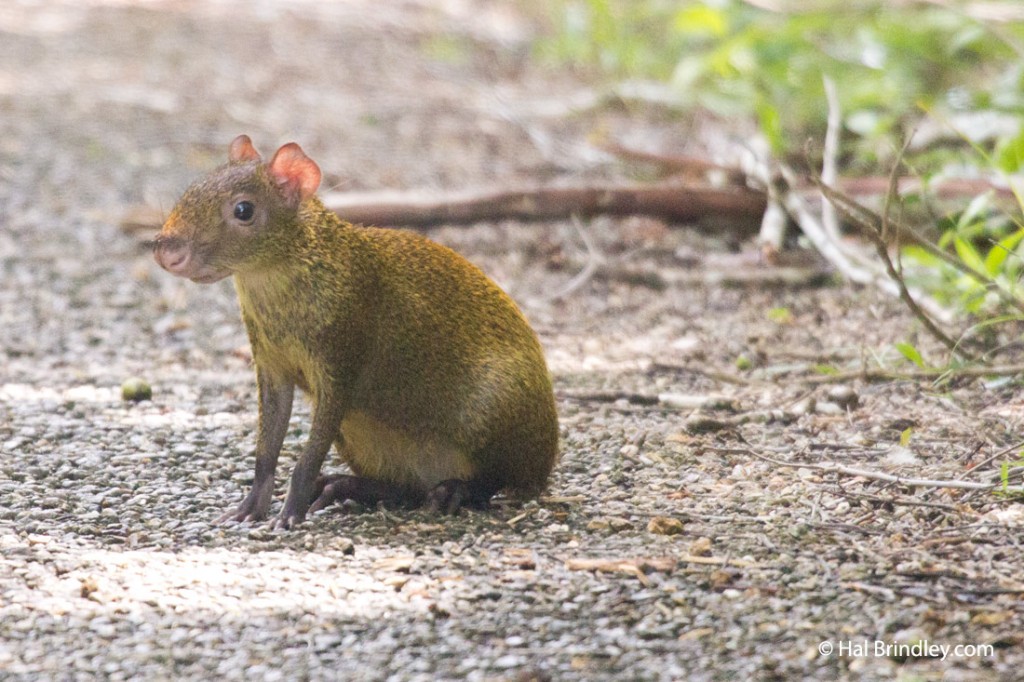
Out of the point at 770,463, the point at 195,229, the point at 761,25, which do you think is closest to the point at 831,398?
the point at 770,463

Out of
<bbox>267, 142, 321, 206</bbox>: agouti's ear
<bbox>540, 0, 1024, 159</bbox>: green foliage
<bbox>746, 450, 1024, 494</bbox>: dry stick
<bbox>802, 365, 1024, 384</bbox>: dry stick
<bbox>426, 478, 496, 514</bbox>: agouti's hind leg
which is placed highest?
<bbox>540, 0, 1024, 159</bbox>: green foliage

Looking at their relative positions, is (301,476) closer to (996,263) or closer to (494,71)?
(996,263)

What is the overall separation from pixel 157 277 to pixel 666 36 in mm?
6854

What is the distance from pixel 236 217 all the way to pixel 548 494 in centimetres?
138

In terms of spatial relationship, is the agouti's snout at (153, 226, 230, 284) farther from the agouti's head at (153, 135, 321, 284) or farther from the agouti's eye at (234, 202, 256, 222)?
the agouti's eye at (234, 202, 256, 222)

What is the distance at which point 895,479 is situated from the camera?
4.12m

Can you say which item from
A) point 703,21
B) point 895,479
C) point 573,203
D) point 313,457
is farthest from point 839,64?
point 313,457

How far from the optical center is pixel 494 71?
1286cm

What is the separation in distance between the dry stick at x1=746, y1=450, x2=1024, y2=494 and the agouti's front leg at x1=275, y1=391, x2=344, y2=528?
1422 mm

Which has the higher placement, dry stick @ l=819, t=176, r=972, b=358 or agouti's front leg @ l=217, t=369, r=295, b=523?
dry stick @ l=819, t=176, r=972, b=358

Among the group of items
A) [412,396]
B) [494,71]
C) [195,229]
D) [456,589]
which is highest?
[494,71]

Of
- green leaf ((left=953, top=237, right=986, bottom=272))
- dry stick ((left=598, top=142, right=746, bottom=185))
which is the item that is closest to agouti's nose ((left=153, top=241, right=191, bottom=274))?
green leaf ((left=953, top=237, right=986, bottom=272))

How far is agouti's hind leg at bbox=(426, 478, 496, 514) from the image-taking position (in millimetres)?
4320

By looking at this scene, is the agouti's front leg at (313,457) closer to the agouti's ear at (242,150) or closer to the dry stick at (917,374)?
the agouti's ear at (242,150)
